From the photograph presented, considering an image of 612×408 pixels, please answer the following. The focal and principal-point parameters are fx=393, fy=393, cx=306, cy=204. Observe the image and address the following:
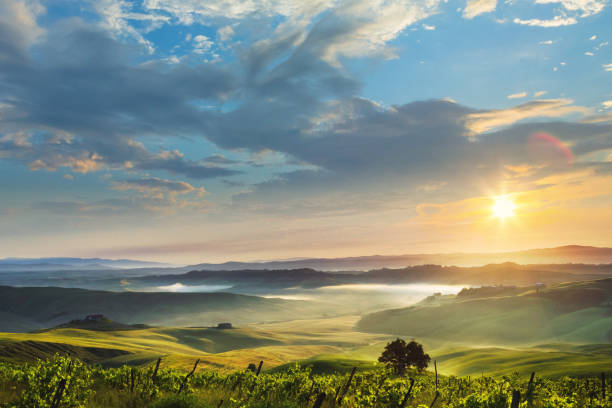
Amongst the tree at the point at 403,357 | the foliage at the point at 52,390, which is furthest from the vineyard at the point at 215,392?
the tree at the point at 403,357

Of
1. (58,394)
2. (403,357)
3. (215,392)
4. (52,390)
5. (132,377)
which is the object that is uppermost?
(58,394)

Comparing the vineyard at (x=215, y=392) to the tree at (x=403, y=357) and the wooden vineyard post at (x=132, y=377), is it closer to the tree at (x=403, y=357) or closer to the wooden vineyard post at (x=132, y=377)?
the wooden vineyard post at (x=132, y=377)

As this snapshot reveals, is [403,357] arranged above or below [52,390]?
below

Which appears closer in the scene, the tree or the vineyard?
the vineyard

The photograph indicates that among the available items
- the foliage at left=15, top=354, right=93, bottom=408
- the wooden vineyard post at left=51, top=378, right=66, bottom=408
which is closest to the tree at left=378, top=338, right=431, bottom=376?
the foliage at left=15, top=354, right=93, bottom=408

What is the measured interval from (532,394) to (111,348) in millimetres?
147351

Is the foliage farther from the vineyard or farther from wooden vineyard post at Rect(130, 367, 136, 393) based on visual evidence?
wooden vineyard post at Rect(130, 367, 136, 393)

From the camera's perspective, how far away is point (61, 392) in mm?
16391

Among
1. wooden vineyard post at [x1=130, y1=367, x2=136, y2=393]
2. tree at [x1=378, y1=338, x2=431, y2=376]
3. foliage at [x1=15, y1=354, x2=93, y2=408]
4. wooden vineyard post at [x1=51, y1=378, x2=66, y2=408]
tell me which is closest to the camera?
wooden vineyard post at [x1=51, y1=378, x2=66, y2=408]

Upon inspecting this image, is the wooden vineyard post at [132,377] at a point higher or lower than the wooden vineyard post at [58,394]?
lower

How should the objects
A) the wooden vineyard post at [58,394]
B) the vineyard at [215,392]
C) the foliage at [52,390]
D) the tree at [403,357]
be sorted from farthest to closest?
the tree at [403,357]
the vineyard at [215,392]
the foliage at [52,390]
the wooden vineyard post at [58,394]

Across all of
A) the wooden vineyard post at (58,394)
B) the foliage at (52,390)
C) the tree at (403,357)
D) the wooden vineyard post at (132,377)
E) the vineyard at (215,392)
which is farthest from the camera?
the tree at (403,357)

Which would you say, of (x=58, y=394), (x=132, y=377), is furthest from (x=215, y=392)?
(x=58, y=394)

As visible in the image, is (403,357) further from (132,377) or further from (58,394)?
(58,394)
